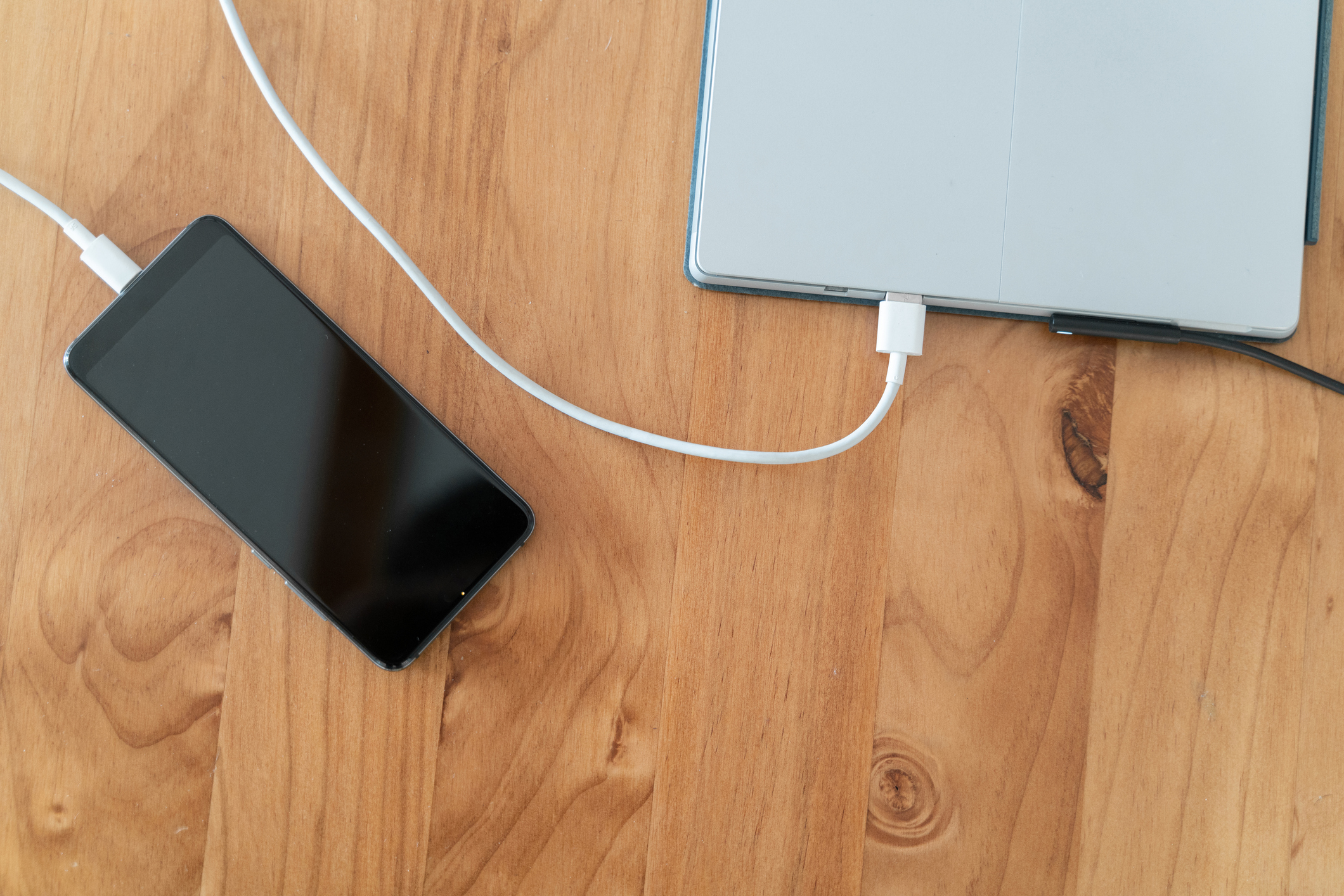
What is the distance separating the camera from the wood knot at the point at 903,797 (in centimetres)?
44

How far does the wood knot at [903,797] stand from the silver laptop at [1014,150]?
0.25 metres

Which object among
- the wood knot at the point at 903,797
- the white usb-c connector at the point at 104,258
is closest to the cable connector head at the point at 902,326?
the wood knot at the point at 903,797

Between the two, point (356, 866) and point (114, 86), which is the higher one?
point (114, 86)

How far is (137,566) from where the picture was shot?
17.3 inches

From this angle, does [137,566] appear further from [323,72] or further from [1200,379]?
[1200,379]

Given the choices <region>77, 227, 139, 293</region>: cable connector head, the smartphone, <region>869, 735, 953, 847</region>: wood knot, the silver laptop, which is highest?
Answer: the silver laptop

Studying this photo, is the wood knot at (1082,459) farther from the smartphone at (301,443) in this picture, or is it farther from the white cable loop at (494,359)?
the smartphone at (301,443)

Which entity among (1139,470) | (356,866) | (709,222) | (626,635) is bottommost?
(356,866)

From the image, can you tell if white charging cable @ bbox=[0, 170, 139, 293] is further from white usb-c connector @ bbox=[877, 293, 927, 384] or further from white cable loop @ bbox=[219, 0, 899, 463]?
white usb-c connector @ bbox=[877, 293, 927, 384]

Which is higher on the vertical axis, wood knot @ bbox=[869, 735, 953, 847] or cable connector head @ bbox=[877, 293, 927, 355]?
cable connector head @ bbox=[877, 293, 927, 355]

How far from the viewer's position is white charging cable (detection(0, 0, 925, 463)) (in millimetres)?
426

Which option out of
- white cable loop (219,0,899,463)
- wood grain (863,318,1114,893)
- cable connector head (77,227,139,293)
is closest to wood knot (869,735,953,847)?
wood grain (863,318,1114,893)

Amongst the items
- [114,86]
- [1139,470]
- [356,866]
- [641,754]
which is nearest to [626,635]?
[641,754]

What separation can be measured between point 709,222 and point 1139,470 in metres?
0.27
